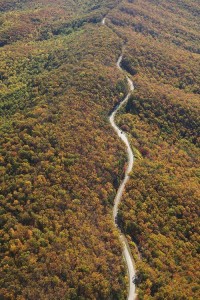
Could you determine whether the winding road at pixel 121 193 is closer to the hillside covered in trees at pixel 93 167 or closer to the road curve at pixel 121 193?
the road curve at pixel 121 193

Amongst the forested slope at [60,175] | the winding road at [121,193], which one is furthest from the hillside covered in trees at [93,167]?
the winding road at [121,193]

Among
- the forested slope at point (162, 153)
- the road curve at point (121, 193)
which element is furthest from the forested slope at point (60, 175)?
the forested slope at point (162, 153)

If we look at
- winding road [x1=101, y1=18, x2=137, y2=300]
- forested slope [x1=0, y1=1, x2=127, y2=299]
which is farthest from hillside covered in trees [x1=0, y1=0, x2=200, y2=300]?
winding road [x1=101, y1=18, x2=137, y2=300]

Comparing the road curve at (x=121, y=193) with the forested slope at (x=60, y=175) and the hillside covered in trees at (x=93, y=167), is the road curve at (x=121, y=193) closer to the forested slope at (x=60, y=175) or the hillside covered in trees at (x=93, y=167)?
the hillside covered in trees at (x=93, y=167)

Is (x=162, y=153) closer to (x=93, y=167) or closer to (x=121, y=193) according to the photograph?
(x=121, y=193)

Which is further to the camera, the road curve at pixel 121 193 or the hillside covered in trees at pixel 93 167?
the road curve at pixel 121 193

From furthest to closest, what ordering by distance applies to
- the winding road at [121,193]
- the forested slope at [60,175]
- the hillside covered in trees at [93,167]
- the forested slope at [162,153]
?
the forested slope at [162,153] → the winding road at [121,193] → the hillside covered in trees at [93,167] → the forested slope at [60,175]

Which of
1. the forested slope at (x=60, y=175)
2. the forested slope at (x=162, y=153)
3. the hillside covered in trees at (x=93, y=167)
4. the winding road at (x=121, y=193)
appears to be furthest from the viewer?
the forested slope at (x=162, y=153)

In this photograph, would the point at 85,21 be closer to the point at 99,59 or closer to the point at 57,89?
the point at 99,59

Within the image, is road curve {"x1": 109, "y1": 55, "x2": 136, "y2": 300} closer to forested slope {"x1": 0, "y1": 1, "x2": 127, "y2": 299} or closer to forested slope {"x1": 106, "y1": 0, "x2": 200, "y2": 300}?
forested slope {"x1": 106, "y1": 0, "x2": 200, "y2": 300}
